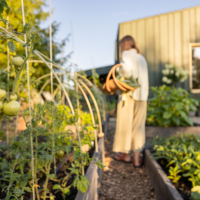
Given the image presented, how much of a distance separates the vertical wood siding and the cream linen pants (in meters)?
3.23

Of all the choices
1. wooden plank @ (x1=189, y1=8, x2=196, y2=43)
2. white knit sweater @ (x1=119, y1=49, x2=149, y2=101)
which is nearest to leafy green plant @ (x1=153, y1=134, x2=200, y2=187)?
white knit sweater @ (x1=119, y1=49, x2=149, y2=101)

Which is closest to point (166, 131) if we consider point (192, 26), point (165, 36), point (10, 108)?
point (10, 108)

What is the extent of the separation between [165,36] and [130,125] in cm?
412

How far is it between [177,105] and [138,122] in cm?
82

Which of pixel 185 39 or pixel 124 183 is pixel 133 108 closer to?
pixel 124 183

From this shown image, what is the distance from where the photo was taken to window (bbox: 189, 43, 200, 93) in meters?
5.61

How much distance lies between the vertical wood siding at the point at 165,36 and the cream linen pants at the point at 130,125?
323 cm

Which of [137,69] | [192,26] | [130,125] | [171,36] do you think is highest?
[192,26]

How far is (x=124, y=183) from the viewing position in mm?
2193

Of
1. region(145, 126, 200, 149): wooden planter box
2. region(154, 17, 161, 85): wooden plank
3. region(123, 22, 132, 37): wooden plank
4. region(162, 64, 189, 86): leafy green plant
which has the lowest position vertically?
region(145, 126, 200, 149): wooden planter box

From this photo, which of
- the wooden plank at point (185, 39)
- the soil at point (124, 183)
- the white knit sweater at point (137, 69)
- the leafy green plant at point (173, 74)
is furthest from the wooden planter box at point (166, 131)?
the wooden plank at point (185, 39)

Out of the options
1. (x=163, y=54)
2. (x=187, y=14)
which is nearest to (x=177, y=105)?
(x=163, y=54)

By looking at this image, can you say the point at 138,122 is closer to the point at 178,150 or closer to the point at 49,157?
the point at 178,150

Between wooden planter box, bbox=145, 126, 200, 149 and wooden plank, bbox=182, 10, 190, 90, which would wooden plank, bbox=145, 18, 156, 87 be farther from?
wooden planter box, bbox=145, 126, 200, 149
